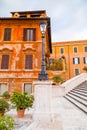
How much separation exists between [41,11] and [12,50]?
668cm

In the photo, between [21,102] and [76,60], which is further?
[76,60]

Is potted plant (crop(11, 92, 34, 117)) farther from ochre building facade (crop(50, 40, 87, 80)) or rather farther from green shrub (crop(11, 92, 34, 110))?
ochre building facade (crop(50, 40, 87, 80))

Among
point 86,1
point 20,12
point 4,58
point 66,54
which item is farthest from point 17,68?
point 66,54

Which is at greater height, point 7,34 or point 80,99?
point 7,34

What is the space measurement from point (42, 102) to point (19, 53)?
526 inches

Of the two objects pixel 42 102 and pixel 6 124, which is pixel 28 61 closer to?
pixel 42 102

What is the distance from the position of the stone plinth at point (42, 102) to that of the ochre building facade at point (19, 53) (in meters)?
12.0

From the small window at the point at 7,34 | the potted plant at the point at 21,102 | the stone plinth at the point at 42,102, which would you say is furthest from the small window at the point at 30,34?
the stone plinth at the point at 42,102

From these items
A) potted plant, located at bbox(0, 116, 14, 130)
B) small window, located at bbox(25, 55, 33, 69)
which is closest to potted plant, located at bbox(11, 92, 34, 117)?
potted plant, located at bbox(0, 116, 14, 130)

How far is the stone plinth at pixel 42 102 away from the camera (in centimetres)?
646

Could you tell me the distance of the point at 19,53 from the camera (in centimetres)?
1950

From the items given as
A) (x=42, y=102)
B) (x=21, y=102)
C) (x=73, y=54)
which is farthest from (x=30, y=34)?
(x=73, y=54)

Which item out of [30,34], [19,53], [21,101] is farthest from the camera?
[30,34]

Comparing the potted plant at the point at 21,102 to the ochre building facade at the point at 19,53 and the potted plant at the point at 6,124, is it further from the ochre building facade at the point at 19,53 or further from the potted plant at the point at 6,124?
the ochre building facade at the point at 19,53
